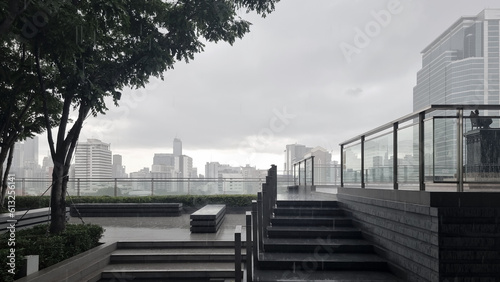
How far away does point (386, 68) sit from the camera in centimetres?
1023

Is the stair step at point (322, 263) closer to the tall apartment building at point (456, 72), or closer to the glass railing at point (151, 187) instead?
the tall apartment building at point (456, 72)

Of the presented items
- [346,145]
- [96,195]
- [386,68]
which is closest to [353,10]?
[386,68]

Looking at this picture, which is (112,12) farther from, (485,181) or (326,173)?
(326,173)

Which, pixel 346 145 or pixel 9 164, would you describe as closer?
pixel 346 145

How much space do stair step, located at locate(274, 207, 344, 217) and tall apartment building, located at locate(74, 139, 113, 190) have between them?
1220cm

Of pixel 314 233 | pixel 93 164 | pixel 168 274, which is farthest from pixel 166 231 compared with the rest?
pixel 93 164

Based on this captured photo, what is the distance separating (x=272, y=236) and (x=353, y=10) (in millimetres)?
6902

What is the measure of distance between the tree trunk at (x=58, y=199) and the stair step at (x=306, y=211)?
469 centimetres

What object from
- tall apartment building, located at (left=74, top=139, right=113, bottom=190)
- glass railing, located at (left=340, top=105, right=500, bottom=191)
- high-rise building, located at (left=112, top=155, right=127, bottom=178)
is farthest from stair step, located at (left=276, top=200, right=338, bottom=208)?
high-rise building, located at (left=112, top=155, right=127, bottom=178)

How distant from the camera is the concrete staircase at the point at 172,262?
7.11 metres

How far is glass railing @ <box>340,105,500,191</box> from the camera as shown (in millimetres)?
4371

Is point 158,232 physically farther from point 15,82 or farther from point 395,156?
point 395,156

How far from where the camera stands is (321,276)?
16.1ft

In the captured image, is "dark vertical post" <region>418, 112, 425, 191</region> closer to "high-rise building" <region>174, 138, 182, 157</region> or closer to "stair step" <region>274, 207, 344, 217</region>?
"stair step" <region>274, 207, 344, 217</region>
